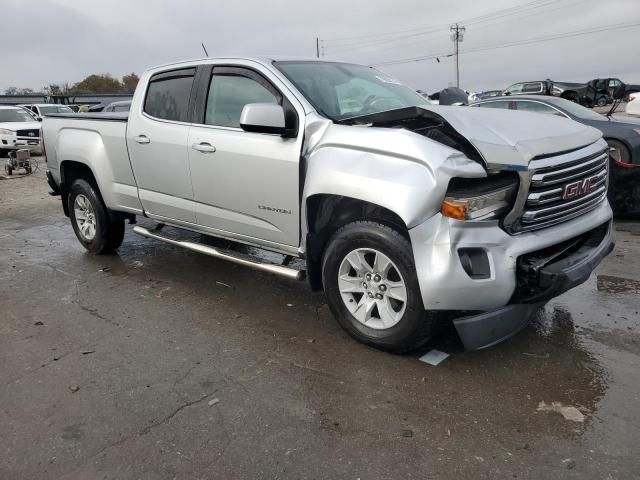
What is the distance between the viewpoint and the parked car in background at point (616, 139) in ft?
22.4

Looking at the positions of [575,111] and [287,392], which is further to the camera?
[575,111]

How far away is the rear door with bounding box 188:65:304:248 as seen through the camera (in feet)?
12.9

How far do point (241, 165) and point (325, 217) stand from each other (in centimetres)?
83

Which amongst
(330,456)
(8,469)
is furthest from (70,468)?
(330,456)

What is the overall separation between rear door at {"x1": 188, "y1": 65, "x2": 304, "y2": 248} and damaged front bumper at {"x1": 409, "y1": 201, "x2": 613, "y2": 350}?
1.16m

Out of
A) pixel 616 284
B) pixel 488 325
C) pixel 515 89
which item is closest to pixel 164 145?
pixel 488 325

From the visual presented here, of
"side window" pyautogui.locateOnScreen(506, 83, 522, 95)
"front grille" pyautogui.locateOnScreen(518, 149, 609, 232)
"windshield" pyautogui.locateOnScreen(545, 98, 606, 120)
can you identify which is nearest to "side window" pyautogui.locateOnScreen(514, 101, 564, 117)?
"windshield" pyautogui.locateOnScreen(545, 98, 606, 120)

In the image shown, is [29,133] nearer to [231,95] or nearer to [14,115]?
[14,115]

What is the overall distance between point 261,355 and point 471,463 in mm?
1624

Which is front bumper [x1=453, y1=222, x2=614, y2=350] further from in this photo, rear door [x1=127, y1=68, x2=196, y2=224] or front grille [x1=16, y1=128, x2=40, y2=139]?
front grille [x1=16, y1=128, x2=40, y2=139]

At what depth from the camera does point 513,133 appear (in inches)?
132

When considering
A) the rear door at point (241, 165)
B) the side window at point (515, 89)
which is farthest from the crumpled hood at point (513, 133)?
the side window at point (515, 89)

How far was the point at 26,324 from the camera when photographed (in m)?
4.37

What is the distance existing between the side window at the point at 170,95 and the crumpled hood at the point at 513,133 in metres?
2.29
